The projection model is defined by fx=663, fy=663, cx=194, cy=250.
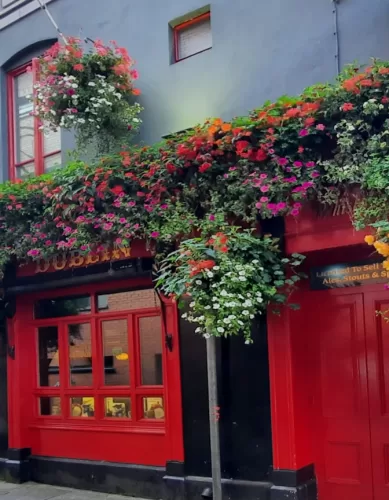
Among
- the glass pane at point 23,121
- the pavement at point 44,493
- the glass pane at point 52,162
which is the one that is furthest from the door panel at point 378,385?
the glass pane at point 23,121

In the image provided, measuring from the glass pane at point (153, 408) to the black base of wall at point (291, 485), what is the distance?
1856mm

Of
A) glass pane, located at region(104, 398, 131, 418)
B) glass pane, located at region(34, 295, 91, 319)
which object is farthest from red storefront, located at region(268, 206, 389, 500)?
glass pane, located at region(34, 295, 91, 319)

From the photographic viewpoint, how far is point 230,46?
312 inches

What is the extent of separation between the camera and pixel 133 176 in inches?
287

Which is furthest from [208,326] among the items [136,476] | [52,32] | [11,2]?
[11,2]

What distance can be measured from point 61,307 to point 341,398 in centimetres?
432

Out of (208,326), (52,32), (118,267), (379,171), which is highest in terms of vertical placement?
(52,32)

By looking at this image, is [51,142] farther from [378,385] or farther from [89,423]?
[378,385]

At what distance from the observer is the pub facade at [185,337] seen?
6922 millimetres

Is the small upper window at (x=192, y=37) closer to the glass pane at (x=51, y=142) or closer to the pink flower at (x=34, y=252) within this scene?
the glass pane at (x=51, y=142)

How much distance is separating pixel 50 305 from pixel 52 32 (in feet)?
13.1

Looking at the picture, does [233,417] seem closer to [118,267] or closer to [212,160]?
[118,267]

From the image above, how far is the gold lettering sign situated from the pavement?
9.50 feet

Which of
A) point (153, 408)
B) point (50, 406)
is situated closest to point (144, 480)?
point (153, 408)
